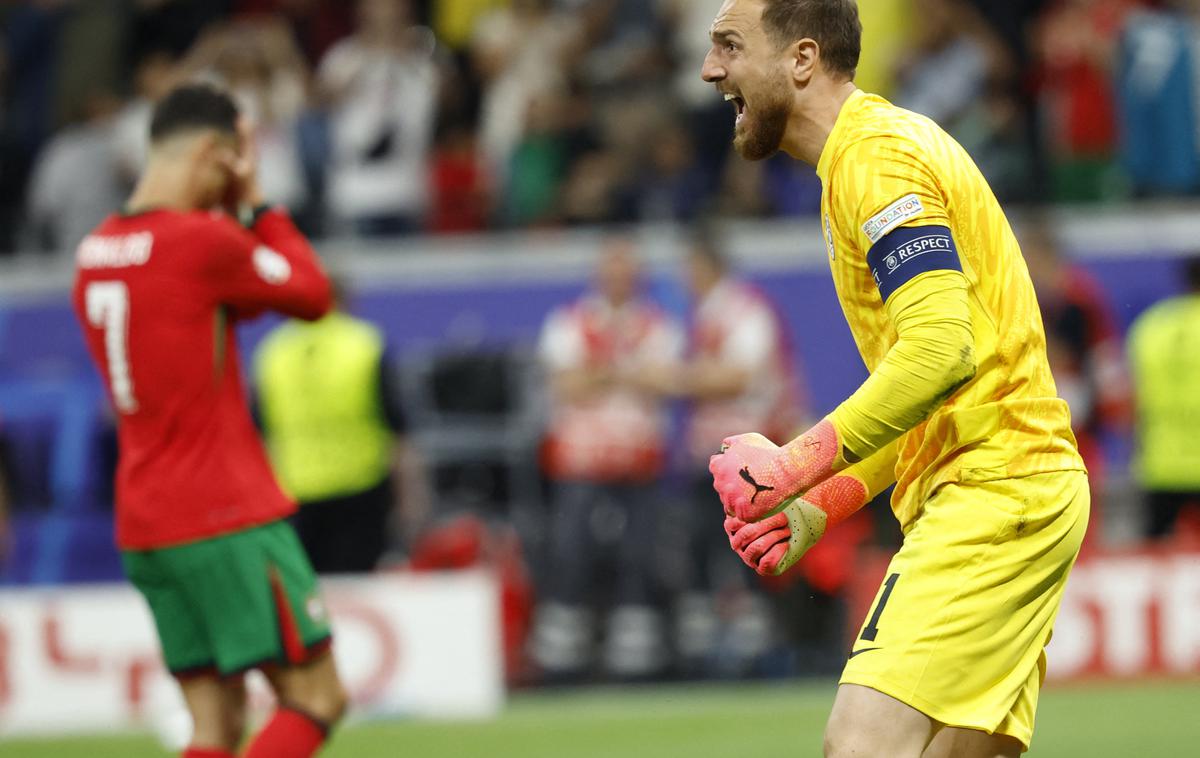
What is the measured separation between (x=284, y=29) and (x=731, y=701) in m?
6.85

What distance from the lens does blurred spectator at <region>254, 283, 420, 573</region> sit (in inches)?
460

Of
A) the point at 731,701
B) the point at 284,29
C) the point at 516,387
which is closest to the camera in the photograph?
the point at 731,701

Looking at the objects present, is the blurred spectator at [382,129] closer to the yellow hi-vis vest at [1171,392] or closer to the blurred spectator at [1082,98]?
the blurred spectator at [1082,98]

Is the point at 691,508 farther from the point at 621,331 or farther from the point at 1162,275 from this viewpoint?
the point at 1162,275

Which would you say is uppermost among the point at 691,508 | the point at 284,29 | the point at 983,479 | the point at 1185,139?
the point at 284,29

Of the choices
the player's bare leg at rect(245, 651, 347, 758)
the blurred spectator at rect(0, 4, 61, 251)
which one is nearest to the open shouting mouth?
the player's bare leg at rect(245, 651, 347, 758)

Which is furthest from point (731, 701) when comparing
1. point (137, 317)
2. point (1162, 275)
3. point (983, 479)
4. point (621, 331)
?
point (983, 479)

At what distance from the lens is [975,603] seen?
439 centimetres

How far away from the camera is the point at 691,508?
40.3 ft

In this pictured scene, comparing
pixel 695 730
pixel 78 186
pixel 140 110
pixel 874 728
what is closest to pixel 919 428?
pixel 874 728

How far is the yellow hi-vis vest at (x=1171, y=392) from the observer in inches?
448

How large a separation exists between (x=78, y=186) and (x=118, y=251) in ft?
27.5

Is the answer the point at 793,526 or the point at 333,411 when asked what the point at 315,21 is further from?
the point at 793,526

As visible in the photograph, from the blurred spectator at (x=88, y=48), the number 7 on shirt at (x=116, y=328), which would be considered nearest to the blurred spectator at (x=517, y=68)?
the blurred spectator at (x=88, y=48)
